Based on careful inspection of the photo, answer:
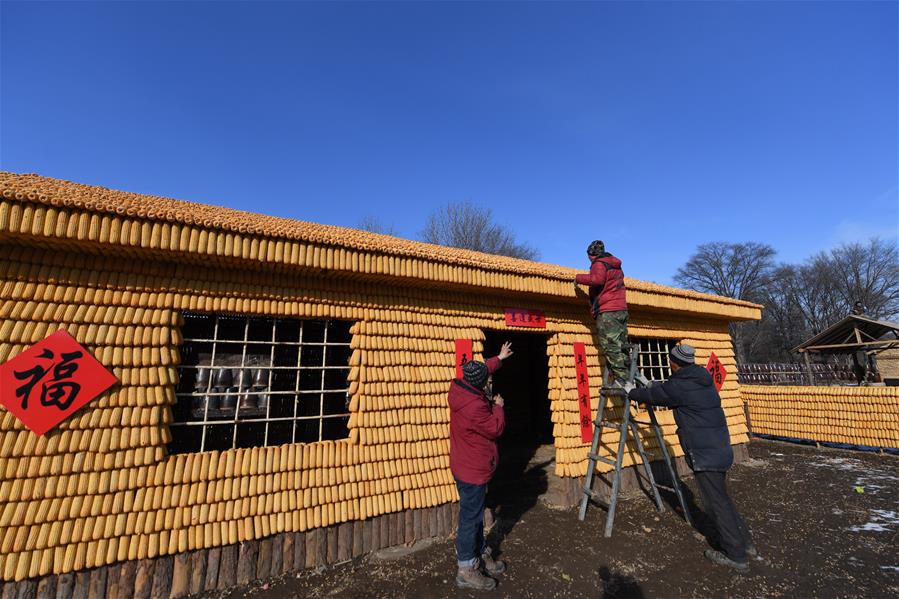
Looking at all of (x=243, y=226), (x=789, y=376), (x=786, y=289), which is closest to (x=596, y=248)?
(x=243, y=226)

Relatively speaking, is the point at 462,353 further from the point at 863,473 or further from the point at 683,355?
the point at 863,473

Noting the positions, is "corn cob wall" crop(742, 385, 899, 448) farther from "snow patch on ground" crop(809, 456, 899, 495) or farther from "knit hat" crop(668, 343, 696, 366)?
"knit hat" crop(668, 343, 696, 366)

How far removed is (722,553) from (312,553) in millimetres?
4688

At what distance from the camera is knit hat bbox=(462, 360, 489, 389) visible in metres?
4.20

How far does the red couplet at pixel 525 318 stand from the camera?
6.36 metres

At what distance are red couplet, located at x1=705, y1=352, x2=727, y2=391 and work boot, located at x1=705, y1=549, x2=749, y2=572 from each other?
5404 mm

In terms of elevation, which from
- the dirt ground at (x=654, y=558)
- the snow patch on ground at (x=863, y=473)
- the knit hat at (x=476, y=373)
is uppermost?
the knit hat at (x=476, y=373)

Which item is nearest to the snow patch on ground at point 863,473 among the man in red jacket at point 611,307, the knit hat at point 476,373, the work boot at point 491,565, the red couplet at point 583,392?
the red couplet at point 583,392

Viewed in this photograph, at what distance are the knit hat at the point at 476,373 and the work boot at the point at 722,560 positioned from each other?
132 inches

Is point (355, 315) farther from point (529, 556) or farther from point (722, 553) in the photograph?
point (722, 553)

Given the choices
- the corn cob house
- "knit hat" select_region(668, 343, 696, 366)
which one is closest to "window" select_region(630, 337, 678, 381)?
→ "knit hat" select_region(668, 343, 696, 366)

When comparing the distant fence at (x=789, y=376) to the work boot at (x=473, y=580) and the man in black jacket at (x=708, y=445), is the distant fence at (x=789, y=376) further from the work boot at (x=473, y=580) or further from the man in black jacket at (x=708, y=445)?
the work boot at (x=473, y=580)

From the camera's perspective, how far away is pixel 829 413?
10.5m

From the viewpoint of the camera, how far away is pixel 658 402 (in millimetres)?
4762
